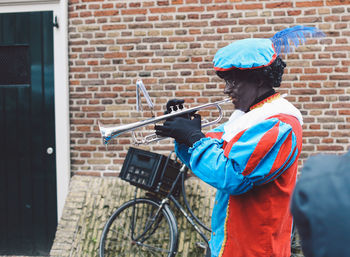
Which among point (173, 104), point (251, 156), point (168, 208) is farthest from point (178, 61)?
point (251, 156)

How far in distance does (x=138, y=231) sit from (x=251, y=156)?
2.83 meters

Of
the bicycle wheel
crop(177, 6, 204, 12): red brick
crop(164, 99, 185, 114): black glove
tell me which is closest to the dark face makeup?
crop(164, 99, 185, 114): black glove

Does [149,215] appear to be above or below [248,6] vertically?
below

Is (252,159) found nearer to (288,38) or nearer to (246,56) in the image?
(246,56)

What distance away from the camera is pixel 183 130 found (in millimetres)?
1989

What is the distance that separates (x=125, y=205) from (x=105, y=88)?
4.86 ft

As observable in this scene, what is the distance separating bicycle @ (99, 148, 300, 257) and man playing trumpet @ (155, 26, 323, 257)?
1921mm

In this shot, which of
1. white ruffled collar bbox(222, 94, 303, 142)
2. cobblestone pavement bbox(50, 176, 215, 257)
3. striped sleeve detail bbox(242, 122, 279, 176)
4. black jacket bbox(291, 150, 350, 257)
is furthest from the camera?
cobblestone pavement bbox(50, 176, 215, 257)

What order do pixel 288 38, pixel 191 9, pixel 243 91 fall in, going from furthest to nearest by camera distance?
pixel 191 9
pixel 288 38
pixel 243 91

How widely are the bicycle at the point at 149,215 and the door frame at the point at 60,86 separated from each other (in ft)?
3.06

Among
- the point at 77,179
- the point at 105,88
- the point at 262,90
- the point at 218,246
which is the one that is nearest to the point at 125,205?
the point at 77,179

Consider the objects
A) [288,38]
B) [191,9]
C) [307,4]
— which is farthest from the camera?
[191,9]

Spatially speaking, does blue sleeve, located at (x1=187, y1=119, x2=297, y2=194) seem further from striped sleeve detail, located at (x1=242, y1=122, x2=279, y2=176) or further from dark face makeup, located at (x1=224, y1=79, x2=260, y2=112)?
dark face makeup, located at (x1=224, y1=79, x2=260, y2=112)

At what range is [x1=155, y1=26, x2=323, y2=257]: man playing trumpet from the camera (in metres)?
1.71
